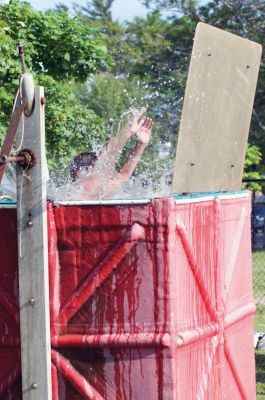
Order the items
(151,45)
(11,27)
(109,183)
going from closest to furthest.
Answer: (109,183)
(11,27)
(151,45)

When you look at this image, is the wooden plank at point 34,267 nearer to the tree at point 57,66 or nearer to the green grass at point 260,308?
the green grass at point 260,308

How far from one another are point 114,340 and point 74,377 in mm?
265

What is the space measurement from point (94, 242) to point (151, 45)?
33.6 metres

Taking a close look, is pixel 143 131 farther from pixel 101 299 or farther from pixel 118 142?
pixel 101 299

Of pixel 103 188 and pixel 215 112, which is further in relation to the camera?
pixel 215 112

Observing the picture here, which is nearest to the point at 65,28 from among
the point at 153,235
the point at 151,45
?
the point at 153,235

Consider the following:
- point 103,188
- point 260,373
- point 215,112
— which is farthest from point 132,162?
point 260,373

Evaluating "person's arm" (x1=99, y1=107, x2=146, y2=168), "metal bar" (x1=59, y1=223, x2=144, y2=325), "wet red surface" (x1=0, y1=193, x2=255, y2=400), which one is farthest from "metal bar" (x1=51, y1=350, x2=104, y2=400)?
"person's arm" (x1=99, y1=107, x2=146, y2=168)

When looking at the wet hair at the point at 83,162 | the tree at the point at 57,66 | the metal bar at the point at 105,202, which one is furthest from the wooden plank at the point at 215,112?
the tree at the point at 57,66

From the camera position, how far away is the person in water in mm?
4848

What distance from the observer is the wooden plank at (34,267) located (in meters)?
4.24

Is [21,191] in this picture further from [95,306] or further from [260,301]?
[260,301]

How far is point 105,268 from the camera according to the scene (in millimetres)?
4266

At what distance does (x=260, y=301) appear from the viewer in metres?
12.3
